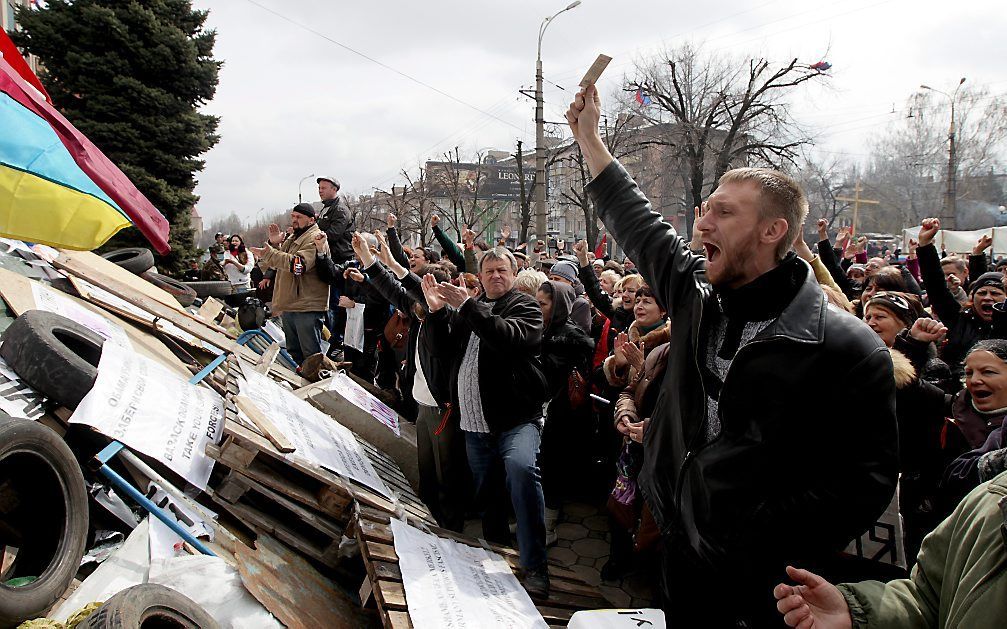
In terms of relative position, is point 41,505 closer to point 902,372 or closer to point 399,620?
point 399,620

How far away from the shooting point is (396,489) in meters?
4.21

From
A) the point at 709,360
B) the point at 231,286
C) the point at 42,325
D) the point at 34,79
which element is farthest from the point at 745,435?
the point at 231,286

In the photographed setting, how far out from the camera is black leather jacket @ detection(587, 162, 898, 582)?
72.0 inches

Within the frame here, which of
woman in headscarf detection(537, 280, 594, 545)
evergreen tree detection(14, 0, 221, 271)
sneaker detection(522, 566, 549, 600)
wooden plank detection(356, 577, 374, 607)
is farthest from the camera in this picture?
evergreen tree detection(14, 0, 221, 271)

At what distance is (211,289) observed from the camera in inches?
468

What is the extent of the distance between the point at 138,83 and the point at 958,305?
16383 millimetres

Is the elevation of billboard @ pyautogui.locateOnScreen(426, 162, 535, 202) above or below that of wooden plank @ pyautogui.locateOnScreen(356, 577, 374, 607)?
above

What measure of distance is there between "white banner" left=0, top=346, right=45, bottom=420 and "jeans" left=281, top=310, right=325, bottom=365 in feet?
13.0

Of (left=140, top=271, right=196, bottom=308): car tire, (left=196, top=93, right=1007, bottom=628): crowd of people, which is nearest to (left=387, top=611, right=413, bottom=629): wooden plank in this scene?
(left=196, top=93, right=1007, bottom=628): crowd of people

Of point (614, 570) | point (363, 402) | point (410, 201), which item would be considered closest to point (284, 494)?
point (363, 402)

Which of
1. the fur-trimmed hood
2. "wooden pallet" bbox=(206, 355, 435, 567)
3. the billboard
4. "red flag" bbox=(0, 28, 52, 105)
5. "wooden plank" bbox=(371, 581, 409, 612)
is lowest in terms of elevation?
"wooden plank" bbox=(371, 581, 409, 612)

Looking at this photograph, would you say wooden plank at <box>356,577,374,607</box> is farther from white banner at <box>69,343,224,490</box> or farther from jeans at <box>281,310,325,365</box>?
jeans at <box>281,310,325,365</box>

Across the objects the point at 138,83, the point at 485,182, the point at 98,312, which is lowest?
the point at 98,312

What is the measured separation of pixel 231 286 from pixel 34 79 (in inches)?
359
